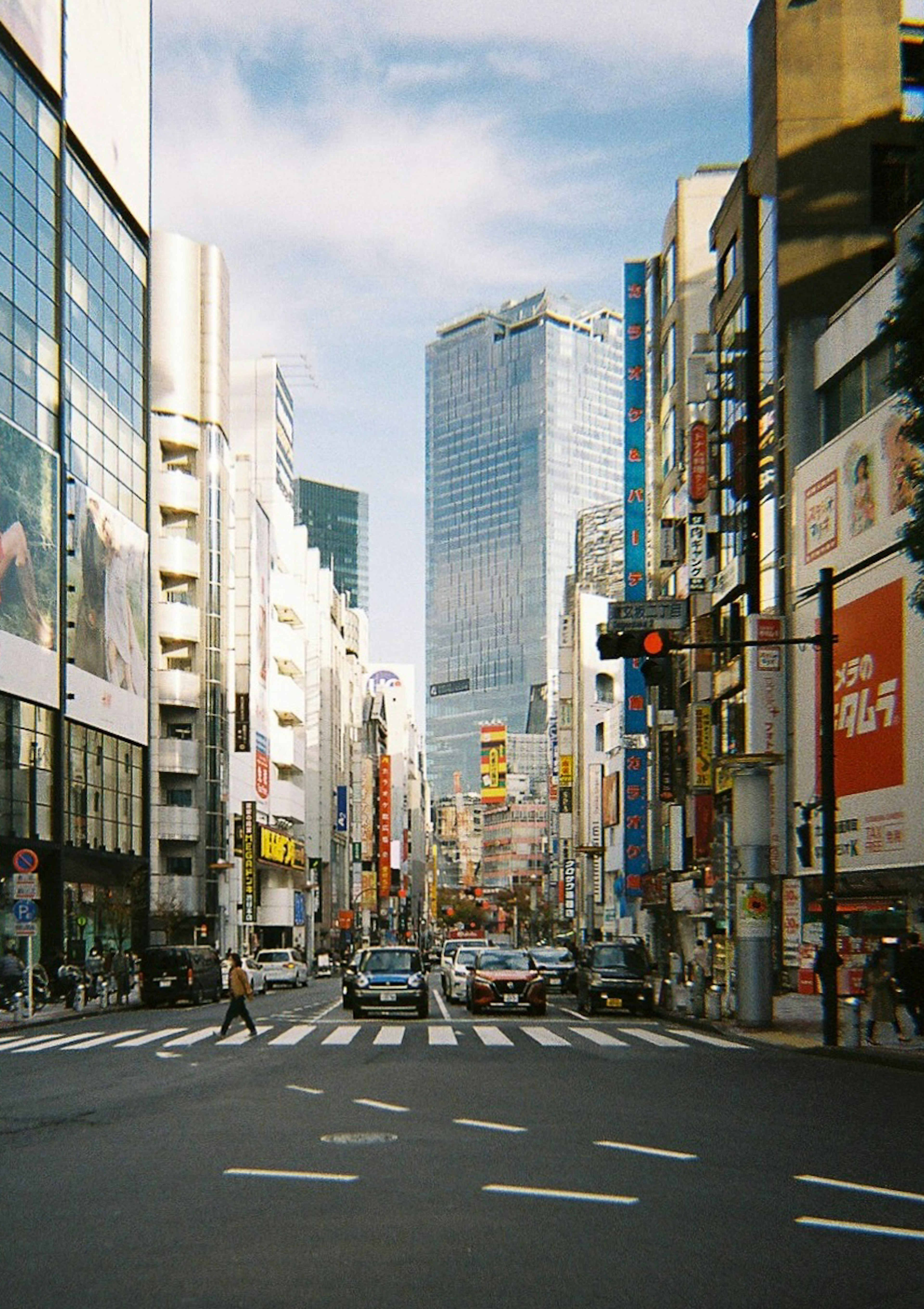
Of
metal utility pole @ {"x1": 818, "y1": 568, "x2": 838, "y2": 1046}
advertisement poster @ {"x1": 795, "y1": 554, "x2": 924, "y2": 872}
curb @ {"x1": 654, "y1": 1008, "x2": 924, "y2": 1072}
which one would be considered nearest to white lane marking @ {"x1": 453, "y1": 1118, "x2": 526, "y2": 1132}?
curb @ {"x1": 654, "y1": 1008, "x2": 924, "y2": 1072}

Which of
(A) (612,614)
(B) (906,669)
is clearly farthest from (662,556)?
(A) (612,614)

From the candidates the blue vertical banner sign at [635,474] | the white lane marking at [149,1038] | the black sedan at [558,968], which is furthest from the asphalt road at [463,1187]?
the blue vertical banner sign at [635,474]

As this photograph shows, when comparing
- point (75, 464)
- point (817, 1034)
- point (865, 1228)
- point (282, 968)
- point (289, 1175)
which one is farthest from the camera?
point (282, 968)

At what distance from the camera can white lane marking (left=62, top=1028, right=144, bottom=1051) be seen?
91.7ft

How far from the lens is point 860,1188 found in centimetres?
1100

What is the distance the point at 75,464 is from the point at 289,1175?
49.0 m

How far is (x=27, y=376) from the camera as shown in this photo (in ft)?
173

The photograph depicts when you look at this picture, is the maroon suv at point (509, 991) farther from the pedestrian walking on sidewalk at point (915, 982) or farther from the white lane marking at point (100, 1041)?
the pedestrian walking on sidewalk at point (915, 982)

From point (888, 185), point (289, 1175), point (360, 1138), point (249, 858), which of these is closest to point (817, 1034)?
point (360, 1138)

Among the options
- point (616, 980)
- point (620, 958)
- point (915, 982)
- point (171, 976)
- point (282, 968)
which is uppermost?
point (915, 982)

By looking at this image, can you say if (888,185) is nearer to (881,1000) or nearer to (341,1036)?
(881,1000)

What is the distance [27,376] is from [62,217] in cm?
759

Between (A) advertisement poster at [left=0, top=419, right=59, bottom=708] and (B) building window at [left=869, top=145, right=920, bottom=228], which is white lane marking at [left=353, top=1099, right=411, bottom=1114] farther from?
(B) building window at [left=869, top=145, right=920, bottom=228]

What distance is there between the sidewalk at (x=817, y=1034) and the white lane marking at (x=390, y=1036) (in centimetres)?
607
